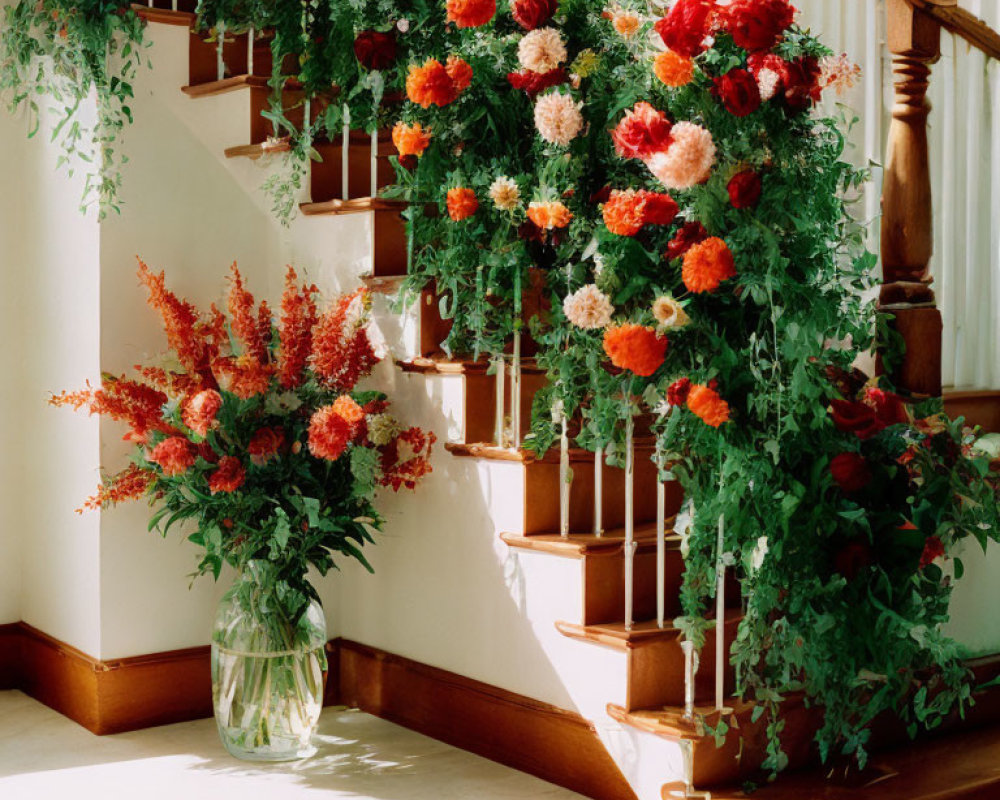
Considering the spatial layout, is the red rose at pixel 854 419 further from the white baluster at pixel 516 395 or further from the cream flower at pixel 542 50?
the cream flower at pixel 542 50

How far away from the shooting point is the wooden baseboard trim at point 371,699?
3039 mm

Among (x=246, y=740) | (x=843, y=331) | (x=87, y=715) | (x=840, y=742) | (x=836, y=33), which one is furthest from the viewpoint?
(x=836, y=33)

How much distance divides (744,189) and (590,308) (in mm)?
386

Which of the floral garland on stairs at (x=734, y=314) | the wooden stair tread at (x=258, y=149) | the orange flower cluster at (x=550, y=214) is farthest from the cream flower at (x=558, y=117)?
the wooden stair tread at (x=258, y=149)

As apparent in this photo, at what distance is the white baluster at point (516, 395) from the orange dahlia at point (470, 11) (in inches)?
27.1

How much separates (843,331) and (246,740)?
1.64 m

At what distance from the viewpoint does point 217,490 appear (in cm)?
306

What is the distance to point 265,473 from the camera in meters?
3.19

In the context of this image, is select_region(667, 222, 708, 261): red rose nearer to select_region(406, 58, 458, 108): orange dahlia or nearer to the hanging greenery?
select_region(406, 58, 458, 108): orange dahlia

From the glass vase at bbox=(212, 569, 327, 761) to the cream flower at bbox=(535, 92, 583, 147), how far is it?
123cm

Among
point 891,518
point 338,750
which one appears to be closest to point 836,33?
point 891,518

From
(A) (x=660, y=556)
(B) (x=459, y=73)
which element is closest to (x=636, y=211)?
(B) (x=459, y=73)

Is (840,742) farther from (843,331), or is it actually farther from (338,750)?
(338,750)

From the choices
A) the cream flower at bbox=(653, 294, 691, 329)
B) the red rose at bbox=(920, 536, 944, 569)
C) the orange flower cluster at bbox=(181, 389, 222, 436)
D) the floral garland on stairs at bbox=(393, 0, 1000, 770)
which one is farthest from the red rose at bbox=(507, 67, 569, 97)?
the red rose at bbox=(920, 536, 944, 569)
